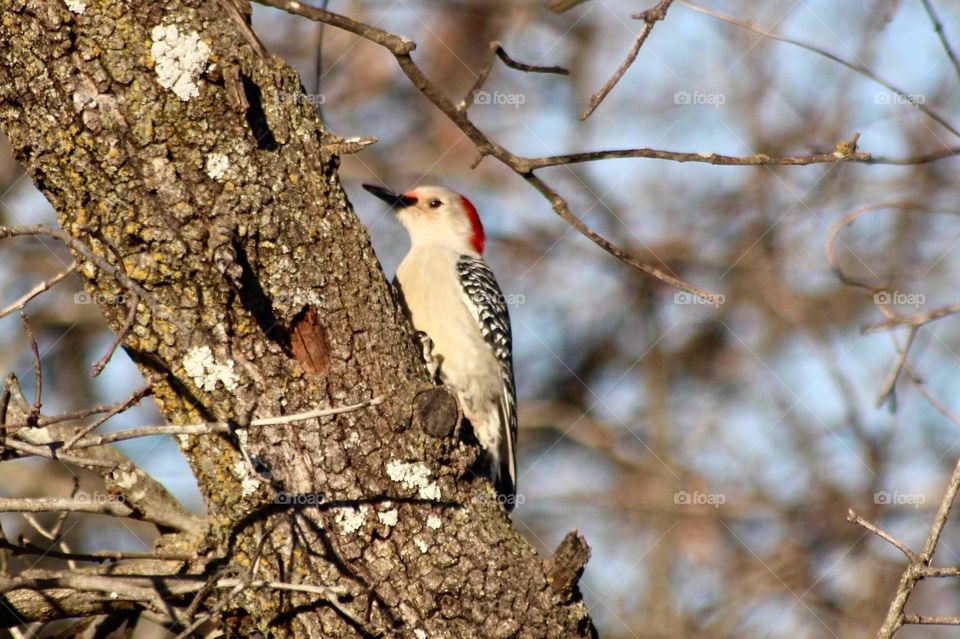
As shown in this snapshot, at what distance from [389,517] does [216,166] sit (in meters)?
1.31

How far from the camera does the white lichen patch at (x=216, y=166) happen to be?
10.3 ft

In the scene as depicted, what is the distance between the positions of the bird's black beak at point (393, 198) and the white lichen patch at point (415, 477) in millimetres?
3609

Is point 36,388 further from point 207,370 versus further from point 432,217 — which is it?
point 432,217

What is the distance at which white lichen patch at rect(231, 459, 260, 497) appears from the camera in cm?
320

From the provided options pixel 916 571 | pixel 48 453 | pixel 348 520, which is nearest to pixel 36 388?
pixel 48 453

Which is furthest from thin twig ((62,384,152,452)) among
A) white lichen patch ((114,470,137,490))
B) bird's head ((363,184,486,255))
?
bird's head ((363,184,486,255))

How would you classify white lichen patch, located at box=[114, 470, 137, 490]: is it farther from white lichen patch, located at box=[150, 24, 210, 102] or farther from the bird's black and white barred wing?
the bird's black and white barred wing

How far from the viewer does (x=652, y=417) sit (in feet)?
36.1

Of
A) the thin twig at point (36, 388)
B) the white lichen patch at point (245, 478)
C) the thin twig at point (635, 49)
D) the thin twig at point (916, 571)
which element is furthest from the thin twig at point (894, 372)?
the thin twig at point (36, 388)

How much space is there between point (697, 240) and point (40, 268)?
7.46 m

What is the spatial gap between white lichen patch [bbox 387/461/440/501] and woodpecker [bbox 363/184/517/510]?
228cm

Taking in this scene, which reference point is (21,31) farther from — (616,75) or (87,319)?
(87,319)

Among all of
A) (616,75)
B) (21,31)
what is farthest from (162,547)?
(616,75)

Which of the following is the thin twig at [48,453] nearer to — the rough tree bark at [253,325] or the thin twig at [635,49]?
the rough tree bark at [253,325]
